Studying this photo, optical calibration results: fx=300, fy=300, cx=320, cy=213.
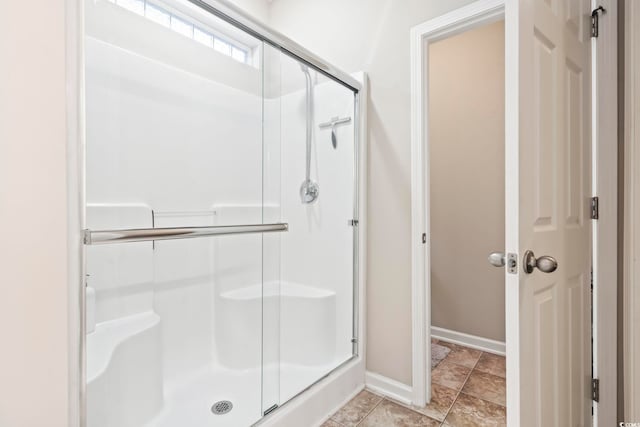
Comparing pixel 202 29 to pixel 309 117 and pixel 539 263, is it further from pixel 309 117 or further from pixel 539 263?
pixel 539 263

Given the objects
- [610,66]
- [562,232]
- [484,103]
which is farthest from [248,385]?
[484,103]

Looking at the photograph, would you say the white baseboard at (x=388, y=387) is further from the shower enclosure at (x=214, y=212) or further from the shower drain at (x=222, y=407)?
the shower drain at (x=222, y=407)

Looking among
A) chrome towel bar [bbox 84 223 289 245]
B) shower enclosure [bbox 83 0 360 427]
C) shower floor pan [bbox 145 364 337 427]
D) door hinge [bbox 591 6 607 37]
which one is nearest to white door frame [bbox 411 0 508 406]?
shower enclosure [bbox 83 0 360 427]

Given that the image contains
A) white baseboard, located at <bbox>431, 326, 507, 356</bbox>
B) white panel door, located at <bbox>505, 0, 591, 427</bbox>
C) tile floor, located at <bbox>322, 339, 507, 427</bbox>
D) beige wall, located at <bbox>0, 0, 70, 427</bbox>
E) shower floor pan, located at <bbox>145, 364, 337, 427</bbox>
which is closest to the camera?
beige wall, located at <bbox>0, 0, 70, 427</bbox>

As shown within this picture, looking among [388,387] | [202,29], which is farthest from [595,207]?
[202,29]

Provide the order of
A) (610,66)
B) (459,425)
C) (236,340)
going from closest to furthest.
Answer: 1. (610,66)
2. (459,425)
3. (236,340)

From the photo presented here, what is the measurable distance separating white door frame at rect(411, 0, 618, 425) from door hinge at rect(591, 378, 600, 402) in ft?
0.05

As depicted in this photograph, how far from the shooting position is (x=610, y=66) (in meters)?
1.13

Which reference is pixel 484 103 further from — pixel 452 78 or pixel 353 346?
pixel 353 346

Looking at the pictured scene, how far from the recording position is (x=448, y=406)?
159cm

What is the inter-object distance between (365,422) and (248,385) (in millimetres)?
608

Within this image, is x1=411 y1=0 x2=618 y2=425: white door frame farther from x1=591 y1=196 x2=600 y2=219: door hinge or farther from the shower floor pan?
the shower floor pan

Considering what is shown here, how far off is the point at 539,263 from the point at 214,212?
1626mm

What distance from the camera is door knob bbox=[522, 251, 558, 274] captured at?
31.2 inches
